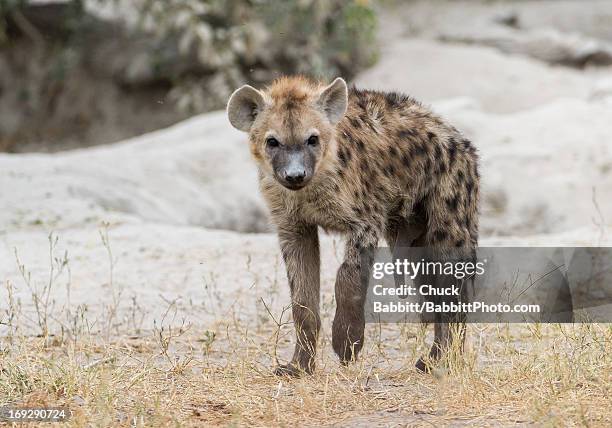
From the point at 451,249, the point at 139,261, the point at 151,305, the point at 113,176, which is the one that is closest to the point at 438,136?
the point at 451,249

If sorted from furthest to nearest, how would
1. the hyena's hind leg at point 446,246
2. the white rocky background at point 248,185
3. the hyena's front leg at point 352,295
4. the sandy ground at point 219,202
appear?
the white rocky background at point 248,185 < the sandy ground at point 219,202 < the hyena's hind leg at point 446,246 < the hyena's front leg at point 352,295

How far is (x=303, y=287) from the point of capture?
4172 mm

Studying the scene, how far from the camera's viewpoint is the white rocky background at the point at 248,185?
5359 mm

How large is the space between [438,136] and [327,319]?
1.19 meters

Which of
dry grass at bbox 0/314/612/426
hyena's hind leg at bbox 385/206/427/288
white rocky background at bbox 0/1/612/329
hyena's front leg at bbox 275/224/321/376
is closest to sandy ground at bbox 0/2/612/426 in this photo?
white rocky background at bbox 0/1/612/329

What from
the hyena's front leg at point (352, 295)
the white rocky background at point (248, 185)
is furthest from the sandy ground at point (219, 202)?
the hyena's front leg at point (352, 295)

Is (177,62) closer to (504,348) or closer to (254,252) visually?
(254,252)

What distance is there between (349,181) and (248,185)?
13.4 feet

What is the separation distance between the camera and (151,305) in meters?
5.06

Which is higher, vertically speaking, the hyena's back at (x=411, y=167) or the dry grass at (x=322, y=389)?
the hyena's back at (x=411, y=167)

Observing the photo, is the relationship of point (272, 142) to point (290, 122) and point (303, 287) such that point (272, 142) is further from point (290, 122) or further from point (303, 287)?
point (303, 287)

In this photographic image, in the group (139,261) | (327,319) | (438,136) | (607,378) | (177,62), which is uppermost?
(177,62)

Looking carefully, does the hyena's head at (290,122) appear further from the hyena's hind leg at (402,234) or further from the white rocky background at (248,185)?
the white rocky background at (248,185)

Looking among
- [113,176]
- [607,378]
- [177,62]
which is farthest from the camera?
[177,62]
